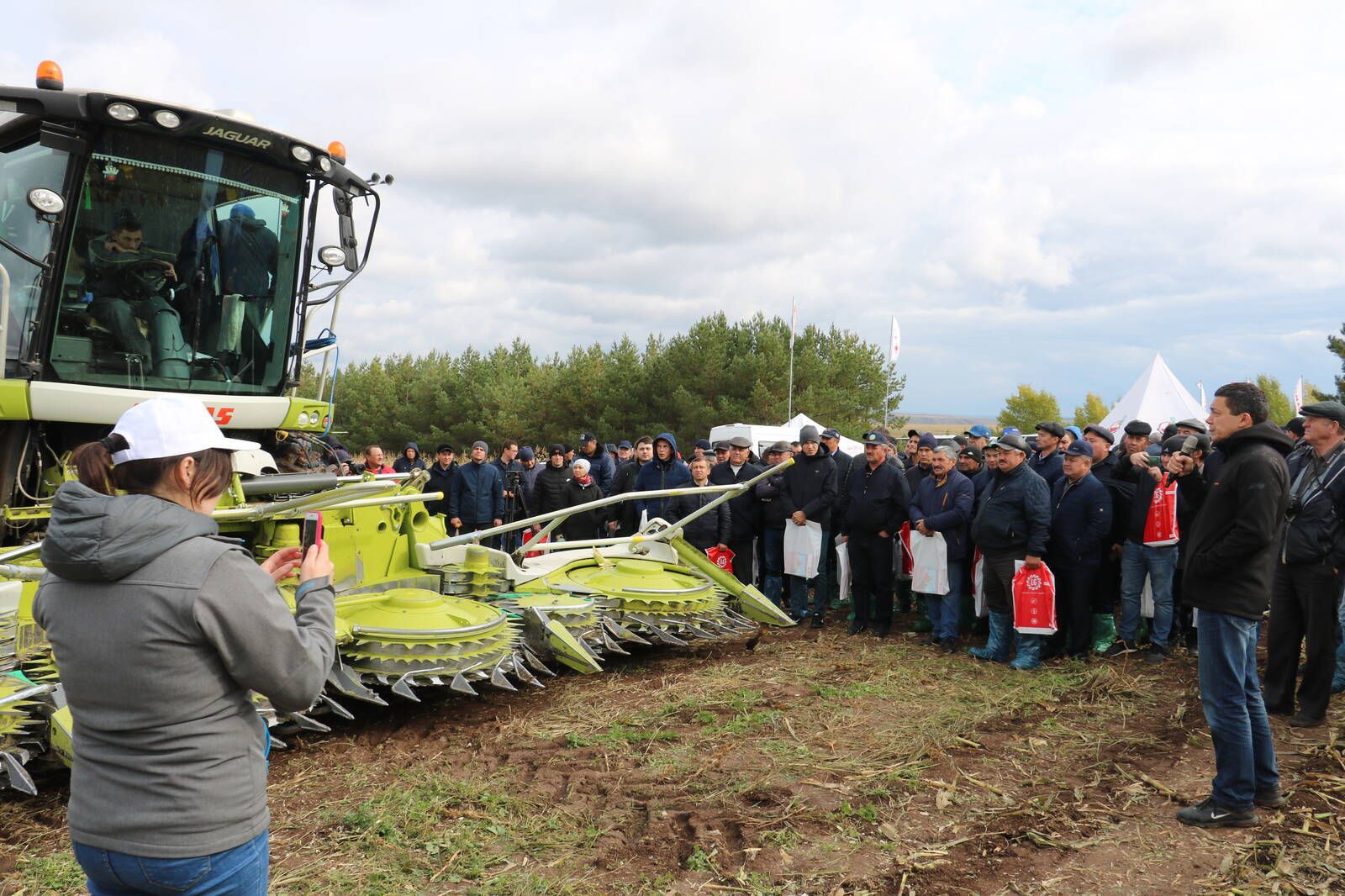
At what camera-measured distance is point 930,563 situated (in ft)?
25.9

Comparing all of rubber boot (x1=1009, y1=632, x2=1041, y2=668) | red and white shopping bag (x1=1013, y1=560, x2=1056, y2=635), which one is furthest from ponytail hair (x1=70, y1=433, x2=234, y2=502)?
rubber boot (x1=1009, y1=632, x2=1041, y2=668)

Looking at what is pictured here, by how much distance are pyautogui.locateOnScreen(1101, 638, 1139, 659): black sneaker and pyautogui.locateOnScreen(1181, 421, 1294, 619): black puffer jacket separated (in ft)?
11.0

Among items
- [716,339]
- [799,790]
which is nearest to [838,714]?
[799,790]

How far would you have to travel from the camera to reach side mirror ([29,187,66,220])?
514 centimetres

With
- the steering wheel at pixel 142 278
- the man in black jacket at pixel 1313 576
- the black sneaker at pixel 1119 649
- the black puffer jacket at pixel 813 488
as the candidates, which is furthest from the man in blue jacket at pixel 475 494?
the man in black jacket at pixel 1313 576

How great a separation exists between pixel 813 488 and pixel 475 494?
4119 millimetres

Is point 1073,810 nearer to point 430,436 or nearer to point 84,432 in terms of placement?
point 84,432

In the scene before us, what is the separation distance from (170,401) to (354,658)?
10.3ft

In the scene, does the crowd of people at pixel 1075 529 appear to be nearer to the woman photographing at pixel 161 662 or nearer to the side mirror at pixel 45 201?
the woman photographing at pixel 161 662

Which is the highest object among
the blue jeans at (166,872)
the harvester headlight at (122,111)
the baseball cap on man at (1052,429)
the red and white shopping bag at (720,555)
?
the harvester headlight at (122,111)

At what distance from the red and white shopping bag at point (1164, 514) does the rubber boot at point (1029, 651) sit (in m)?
1.18

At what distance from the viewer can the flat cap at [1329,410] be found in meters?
5.31

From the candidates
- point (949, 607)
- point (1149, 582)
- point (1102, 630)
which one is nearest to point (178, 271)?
point (949, 607)

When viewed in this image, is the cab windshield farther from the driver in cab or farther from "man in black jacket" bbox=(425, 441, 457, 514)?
"man in black jacket" bbox=(425, 441, 457, 514)
